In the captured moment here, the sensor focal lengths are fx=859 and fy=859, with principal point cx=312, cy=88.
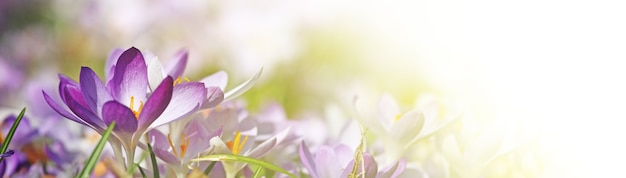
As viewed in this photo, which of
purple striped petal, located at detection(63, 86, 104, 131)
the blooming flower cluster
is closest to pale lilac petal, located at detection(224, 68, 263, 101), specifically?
the blooming flower cluster

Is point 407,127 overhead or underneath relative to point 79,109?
underneath

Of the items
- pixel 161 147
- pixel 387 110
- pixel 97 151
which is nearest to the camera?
pixel 97 151

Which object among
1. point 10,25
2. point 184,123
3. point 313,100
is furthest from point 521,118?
point 10,25

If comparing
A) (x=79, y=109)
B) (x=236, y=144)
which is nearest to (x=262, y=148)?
(x=236, y=144)

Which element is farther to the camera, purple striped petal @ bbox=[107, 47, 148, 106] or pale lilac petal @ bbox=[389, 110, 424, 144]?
pale lilac petal @ bbox=[389, 110, 424, 144]

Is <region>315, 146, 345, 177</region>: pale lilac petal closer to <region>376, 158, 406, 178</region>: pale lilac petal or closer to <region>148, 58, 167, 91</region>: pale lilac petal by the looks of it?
<region>376, 158, 406, 178</region>: pale lilac petal

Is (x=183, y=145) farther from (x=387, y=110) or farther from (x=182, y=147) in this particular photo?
(x=387, y=110)

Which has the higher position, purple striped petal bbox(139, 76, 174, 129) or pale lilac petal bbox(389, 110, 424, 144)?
purple striped petal bbox(139, 76, 174, 129)
